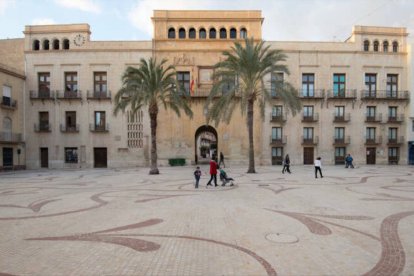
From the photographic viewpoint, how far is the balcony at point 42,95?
1411 inches

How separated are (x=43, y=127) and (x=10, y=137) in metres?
4.16

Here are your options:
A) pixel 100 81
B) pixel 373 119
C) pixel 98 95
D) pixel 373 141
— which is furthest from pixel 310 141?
pixel 100 81

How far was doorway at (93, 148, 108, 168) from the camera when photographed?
119 feet

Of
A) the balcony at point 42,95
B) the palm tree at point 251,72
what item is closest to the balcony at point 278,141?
the palm tree at point 251,72

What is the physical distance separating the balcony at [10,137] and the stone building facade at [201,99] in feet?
5.91

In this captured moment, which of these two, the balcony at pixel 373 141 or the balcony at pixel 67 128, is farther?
the balcony at pixel 373 141

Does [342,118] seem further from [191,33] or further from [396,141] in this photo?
[191,33]

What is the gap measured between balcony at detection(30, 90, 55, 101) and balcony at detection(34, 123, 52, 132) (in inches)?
136

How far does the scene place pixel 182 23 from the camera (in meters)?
36.8

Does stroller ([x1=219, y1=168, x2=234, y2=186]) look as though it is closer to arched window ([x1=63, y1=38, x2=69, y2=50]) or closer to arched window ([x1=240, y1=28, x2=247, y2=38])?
arched window ([x1=240, y1=28, x2=247, y2=38])

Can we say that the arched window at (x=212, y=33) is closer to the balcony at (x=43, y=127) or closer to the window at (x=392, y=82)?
the balcony at (x=43, y=127)

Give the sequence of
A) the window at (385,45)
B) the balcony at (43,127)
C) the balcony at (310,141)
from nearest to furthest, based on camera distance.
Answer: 1. the balcony at (43,127)
2. the balcony at (310,141)
3. the window at (385,45)

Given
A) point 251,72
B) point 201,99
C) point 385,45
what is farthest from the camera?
point 385,45

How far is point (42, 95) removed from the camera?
36.1 m
